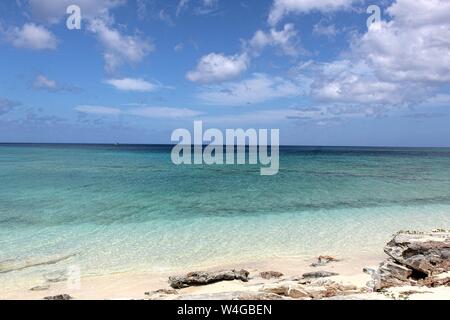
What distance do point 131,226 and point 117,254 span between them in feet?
16.2

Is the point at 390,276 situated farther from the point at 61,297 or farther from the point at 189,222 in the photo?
the point at 189,222

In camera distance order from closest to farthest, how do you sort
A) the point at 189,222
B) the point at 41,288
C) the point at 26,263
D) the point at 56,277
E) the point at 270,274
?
the point at 41,288 → the point at 56,277 → the point at 270,274 → the point at 26,263 → the point at 189,222

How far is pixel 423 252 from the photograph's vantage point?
11961mm

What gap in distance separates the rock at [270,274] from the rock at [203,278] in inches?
31.1

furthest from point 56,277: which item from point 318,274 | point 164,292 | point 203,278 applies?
point 318,274

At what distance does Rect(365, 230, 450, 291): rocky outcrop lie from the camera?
11.5 meters

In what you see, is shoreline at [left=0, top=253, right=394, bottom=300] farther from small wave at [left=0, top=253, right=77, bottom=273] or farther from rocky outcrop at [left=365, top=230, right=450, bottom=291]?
small wave at [left=0, top=253, right=77, bottom=273]

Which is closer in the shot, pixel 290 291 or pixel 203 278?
pixel 290 291

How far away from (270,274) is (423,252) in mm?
5475

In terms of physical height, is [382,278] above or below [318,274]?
above

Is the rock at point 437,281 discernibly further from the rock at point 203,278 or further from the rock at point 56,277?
the rock at point 56,277

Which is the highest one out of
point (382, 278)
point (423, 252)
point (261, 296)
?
point (423, 252)

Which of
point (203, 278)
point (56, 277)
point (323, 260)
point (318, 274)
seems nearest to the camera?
point (203, 278)
